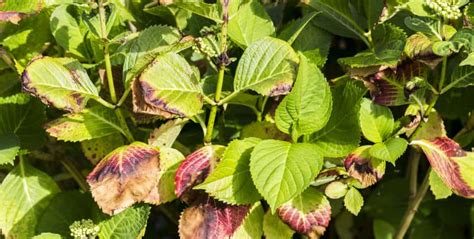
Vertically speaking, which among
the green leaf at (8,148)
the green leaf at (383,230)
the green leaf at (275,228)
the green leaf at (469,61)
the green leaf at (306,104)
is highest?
the green leaf at (469,61)

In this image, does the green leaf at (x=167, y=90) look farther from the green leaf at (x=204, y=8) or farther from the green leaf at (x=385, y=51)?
the green leaf at (x=385, y=51)

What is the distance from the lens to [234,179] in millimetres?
1207

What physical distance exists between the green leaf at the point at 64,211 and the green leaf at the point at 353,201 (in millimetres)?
510

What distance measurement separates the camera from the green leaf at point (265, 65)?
122cm

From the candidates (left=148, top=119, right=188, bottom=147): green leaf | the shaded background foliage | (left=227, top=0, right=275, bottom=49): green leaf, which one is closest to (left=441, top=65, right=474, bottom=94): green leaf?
the shaded background foliage

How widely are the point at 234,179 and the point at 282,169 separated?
0.10 meters

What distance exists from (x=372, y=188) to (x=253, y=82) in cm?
66

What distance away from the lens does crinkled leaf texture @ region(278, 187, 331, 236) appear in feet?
4.06

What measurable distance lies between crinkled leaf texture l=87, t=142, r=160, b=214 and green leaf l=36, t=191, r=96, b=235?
210mm

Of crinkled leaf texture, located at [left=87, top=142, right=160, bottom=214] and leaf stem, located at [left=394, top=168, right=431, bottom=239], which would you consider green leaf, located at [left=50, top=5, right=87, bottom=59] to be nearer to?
crinkled leaf texture, located at [left=87, top=142, right=160, bottom=214]

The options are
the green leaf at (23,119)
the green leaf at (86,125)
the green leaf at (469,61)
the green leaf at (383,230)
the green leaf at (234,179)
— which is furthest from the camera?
the green leaf at (383,230)

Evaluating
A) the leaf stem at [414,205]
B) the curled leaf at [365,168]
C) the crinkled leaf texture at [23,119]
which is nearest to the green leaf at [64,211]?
the crinkled leaf texture at [23,119]

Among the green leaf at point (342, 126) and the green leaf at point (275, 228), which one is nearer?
the green leaf at point (342, 126)

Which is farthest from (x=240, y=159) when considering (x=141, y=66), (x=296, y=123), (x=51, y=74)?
(x=51, y=74)
